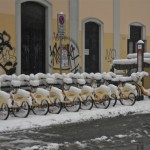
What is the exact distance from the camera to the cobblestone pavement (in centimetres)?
807

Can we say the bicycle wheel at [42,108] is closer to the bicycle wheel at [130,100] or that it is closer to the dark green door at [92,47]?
the bicycle wheel at [130,100]

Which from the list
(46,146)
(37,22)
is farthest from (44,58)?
(46,146)

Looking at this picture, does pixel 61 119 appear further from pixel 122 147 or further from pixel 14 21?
pixel 14 21

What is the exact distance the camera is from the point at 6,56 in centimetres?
1756

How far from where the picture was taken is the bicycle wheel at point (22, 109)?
11.4 m

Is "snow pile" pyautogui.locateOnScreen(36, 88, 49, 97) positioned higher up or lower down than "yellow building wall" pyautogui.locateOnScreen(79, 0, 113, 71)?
lower down

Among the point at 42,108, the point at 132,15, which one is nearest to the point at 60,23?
the point at 42,108

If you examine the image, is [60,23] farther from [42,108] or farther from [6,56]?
[6,56]

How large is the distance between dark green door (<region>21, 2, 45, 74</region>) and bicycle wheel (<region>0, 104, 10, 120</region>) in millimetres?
7626

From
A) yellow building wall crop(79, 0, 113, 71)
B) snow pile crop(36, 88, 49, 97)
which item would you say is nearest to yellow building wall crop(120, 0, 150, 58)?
yellow building wall crop(79, 0, 113, 71)

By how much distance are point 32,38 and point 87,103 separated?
6.90 meters

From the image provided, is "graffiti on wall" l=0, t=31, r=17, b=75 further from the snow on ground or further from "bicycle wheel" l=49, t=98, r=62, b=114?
"bicycle wheel" l=49, t=98, r=62, b=114

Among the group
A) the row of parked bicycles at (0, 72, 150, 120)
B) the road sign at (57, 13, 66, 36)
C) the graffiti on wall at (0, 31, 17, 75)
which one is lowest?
the row of parked bicycles at (0, 72, 150, 120)

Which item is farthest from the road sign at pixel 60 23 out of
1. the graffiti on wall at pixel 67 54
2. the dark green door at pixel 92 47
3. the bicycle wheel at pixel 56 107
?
the dark green door at pixel 92 47
